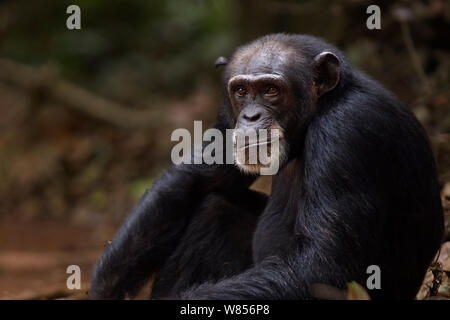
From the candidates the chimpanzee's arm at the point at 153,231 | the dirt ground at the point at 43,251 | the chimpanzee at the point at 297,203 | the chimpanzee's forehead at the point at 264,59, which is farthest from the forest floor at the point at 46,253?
the chimpanzee's forehead at the point at 264,59

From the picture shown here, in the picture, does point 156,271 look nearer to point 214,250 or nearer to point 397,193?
point 214,250

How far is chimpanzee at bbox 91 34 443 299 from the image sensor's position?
165 inches

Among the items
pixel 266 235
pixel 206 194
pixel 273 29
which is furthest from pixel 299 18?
pixel 266 235

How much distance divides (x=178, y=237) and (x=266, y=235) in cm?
107

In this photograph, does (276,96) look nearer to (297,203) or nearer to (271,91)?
(271,91)

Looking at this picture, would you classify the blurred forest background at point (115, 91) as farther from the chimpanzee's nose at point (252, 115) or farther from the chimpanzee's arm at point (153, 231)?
the chimpanzee's nose at point (252, 115)

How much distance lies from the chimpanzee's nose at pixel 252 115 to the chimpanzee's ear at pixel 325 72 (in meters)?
0.53

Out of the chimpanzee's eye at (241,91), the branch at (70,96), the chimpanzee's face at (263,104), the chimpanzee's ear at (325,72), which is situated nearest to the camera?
the chimpanzee's face at (263,104)

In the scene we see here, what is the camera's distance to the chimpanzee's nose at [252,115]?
15.3ft

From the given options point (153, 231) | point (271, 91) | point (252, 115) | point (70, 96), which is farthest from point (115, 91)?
point (252, 115)

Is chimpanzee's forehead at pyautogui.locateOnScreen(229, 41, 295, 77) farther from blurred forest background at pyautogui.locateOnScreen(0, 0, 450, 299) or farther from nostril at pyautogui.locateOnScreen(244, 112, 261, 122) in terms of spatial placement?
blurred forest background at pyautogui.locateOnScreen(0, 0, 450, 299)

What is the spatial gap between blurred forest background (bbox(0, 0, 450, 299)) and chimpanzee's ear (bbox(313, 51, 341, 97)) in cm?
Result: 128

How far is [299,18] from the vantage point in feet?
35.3

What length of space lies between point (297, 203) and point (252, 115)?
833 mm
